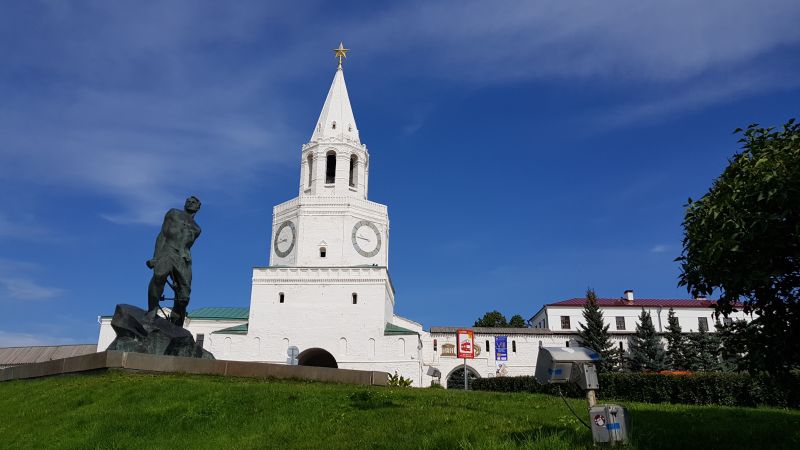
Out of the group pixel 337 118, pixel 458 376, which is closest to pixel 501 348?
pixel 458 376

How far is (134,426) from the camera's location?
33.0 ft

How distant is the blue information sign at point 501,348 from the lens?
4706cm

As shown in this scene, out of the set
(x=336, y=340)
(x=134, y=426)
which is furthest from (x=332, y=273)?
(x=134, y=426)

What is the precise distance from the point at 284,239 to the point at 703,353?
32.3 m

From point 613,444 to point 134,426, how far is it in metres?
7.39

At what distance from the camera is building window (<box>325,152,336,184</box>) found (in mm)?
46125

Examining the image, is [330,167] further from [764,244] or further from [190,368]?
[764,244]

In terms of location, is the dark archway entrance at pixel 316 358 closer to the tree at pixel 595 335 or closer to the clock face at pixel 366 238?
the clock face at pixel 366 238

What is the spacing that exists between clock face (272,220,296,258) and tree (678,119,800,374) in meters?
37.6

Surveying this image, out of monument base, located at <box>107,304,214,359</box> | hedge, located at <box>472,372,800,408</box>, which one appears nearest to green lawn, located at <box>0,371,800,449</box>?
monument base, located at <box>107,304,214,359</box>

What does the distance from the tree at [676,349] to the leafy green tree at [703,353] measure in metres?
0.42

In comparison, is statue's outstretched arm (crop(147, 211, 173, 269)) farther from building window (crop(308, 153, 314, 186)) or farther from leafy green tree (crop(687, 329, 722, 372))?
leafy green tree (crop(687, 329, 722, 372))

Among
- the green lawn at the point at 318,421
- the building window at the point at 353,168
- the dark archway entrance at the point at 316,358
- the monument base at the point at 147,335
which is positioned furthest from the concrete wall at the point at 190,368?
the building window at the point at 353,168

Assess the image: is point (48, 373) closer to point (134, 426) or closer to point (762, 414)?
point (134, 426)
